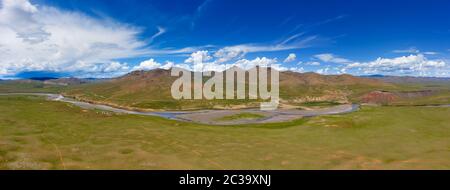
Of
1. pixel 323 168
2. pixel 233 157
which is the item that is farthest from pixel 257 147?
pixel 323 168

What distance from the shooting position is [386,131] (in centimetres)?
→ 7606

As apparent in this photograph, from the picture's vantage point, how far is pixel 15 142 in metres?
52.0

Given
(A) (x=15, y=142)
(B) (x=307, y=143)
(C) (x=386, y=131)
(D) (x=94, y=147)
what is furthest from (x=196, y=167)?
(C) (x=386, y=131)

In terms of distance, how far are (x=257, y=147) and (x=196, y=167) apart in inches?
730
